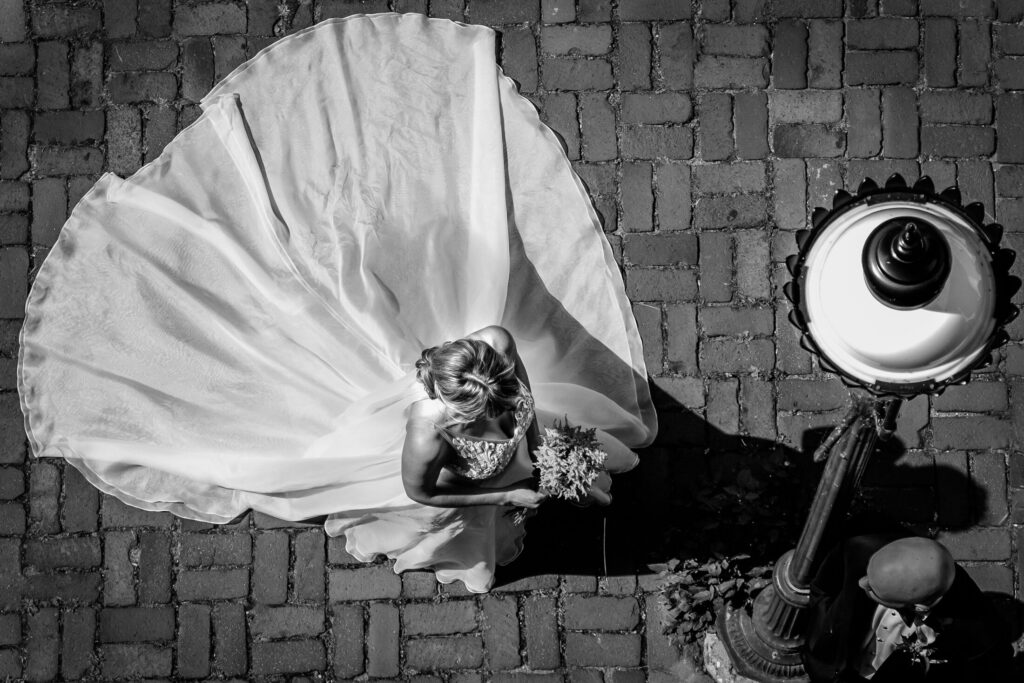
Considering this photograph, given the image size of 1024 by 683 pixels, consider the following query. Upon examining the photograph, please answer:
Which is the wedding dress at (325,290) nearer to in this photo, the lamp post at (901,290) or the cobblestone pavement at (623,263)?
the cobblestone pavement at (623,263)

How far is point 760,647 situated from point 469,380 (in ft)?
7.39

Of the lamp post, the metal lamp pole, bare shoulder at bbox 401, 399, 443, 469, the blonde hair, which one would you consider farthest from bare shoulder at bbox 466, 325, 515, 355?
the lamp post

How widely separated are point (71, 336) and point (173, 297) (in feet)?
2.01

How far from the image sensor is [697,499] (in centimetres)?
498

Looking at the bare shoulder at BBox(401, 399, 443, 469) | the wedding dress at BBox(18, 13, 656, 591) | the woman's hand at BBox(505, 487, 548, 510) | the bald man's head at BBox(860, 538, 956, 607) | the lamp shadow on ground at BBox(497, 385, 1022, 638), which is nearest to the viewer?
the bald man's head at BBox(860, 538, 956, 607)

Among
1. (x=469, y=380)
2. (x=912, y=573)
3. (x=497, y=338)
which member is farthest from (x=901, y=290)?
(x=497, y=338)

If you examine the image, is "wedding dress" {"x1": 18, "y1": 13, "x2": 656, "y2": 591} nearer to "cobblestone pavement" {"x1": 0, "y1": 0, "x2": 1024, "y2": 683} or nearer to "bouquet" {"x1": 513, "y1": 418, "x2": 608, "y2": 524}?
"cobblestone pavement" {"x1": 0, "y1": 0, "x2": 1024, "y2": 683}

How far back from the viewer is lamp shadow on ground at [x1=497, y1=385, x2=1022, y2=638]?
500 centimetres

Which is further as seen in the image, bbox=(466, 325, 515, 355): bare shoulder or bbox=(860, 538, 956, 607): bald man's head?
bbox=(466, 325, 515, 355): bare shoulder

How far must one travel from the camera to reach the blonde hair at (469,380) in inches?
143

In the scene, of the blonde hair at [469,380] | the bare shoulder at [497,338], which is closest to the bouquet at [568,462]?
the blonde hair at [469,380]

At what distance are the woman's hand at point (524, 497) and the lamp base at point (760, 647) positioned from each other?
1333 mm

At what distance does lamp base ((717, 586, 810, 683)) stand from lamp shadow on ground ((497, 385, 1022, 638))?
43 centimetres

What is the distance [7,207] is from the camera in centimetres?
543
